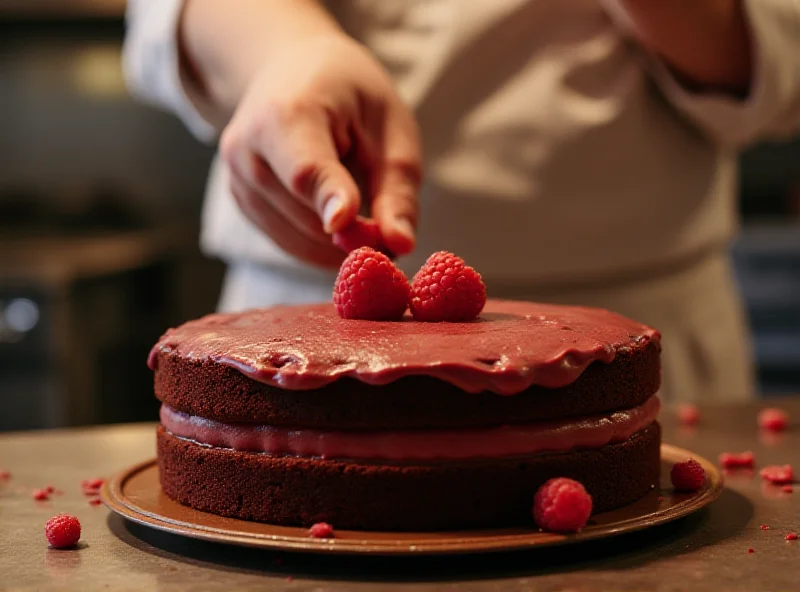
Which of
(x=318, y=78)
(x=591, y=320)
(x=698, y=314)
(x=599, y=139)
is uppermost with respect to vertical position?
(x=318, y=78)

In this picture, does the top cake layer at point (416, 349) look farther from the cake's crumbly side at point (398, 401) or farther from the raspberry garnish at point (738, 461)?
the raspberry garnish at point (738, 461)

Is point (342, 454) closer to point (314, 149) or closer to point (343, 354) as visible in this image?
point (343, 354)

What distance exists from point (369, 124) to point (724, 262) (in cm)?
100

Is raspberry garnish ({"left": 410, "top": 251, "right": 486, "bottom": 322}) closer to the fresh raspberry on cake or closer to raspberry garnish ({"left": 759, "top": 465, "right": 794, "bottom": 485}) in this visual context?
the fresh raspberry on cake

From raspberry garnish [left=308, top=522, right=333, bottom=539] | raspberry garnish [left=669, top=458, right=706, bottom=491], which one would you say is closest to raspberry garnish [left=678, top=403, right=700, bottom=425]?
raspberry garnish [left=669, top=458, right=706, bottom=491]

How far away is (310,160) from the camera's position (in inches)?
56.4

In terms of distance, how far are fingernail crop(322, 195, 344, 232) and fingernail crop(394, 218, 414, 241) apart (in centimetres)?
12

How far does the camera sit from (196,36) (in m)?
1.85

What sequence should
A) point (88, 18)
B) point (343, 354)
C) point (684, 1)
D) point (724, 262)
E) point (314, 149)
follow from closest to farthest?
point (343, 354) → point (314, 149) → point (684, 1) → point (724, 262) → point (88, 18)

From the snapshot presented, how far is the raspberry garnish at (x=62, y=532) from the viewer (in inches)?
44.4

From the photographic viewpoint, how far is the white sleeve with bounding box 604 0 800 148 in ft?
6.00

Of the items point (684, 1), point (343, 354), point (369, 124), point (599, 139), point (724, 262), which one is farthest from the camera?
point (724, 262)

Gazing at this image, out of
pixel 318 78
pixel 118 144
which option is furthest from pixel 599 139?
pixel 118 144

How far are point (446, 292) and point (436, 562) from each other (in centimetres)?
34
